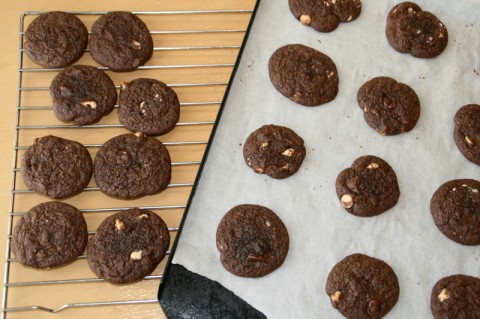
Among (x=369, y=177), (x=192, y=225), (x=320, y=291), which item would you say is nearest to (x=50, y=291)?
(x=192, y=225)

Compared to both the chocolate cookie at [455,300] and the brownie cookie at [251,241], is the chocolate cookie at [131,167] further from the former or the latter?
the chocolate cookie at [455,300]

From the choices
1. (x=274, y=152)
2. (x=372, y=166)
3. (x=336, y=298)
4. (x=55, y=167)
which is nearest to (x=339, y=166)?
(x=372, y=166)

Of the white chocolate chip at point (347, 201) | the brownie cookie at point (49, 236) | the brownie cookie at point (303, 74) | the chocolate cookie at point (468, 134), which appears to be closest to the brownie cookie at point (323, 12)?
the brownie cookie at point (303, 74)

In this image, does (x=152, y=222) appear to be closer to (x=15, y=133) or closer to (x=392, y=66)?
(x=15, y=133)

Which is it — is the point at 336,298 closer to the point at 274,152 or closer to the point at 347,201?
the point at 347,201

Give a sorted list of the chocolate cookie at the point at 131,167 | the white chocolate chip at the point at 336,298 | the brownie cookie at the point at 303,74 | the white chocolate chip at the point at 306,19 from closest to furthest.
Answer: the white chocolate chip at the point at 336,298 < the chocolate cookie at the point at 131,167 < the brownie cookie at the point at 303,74 < the white chocolate chip at the point at 306,19

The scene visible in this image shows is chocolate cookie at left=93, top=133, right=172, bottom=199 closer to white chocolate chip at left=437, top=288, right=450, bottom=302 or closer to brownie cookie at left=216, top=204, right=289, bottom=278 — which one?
brownie cookie at left=216, top=204, right=289, bottom=278
